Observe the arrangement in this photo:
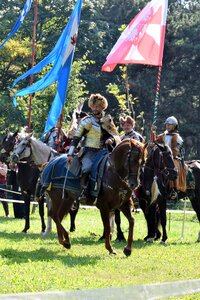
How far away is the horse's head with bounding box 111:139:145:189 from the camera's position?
469 inches

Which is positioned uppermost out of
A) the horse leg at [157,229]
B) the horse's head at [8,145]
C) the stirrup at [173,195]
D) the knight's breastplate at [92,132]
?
the knight's breastplate at [92,132]

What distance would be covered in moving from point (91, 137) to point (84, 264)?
8.10 feet

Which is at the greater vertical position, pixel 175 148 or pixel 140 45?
pixel 140 45

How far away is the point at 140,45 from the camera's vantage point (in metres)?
17.8

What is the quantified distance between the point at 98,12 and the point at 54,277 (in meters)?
39.7

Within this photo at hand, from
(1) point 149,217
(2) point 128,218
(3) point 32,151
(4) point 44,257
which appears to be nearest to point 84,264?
(4) point 44,257

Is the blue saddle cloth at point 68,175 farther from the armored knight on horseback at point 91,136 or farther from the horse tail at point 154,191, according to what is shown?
the horse tail at point 154,191

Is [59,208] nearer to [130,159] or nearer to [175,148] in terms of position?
[130,159]

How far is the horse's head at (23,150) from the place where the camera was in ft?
54.6

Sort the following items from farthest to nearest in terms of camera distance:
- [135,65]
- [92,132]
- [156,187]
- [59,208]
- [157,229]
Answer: [135,65] < [157,229] < [156,187] < [59,208] < [92,132]

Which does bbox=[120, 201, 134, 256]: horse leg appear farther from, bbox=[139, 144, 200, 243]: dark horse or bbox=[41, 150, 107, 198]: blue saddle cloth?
bbox=[139, 144, 200, 243]: dark horse

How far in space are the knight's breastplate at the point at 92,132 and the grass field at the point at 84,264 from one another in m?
1.83

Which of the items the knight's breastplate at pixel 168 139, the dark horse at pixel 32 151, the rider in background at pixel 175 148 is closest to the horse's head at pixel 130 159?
the rider in background at pixel 175 148

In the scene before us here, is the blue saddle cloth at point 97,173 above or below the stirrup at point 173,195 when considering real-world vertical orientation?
above
